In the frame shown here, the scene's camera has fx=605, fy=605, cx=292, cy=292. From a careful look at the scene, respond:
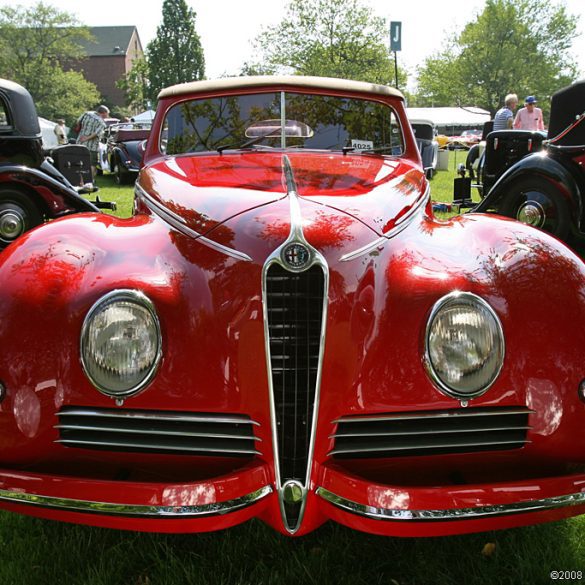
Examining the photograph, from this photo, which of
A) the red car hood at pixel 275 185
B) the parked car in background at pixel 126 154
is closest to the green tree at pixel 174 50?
the parked car in background at pixel 126 154

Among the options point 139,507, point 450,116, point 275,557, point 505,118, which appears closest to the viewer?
point 139,507

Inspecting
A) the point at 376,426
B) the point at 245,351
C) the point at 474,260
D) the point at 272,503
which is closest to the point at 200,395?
the point at 245,351

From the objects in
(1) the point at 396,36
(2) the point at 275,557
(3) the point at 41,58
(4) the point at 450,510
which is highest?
(3) the point at 41,58

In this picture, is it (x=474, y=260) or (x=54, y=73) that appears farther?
(x=54, y=73)

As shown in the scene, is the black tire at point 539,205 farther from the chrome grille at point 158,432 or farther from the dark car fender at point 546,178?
the chrome grille at point 158,432

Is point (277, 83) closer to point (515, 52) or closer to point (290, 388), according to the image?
point (290, 388)

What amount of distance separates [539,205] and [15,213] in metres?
5.90

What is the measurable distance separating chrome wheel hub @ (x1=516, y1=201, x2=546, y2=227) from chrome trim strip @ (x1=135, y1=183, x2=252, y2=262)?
4696 mm

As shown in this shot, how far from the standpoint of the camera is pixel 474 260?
84.0 inches

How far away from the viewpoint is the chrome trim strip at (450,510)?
65.2 inches

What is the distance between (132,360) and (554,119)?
6.37 meters

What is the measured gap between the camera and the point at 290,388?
1885 mm

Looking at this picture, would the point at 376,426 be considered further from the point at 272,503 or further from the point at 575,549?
the point at 575,549

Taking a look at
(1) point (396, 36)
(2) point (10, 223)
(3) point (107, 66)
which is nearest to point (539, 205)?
(1) point (396, 36)
